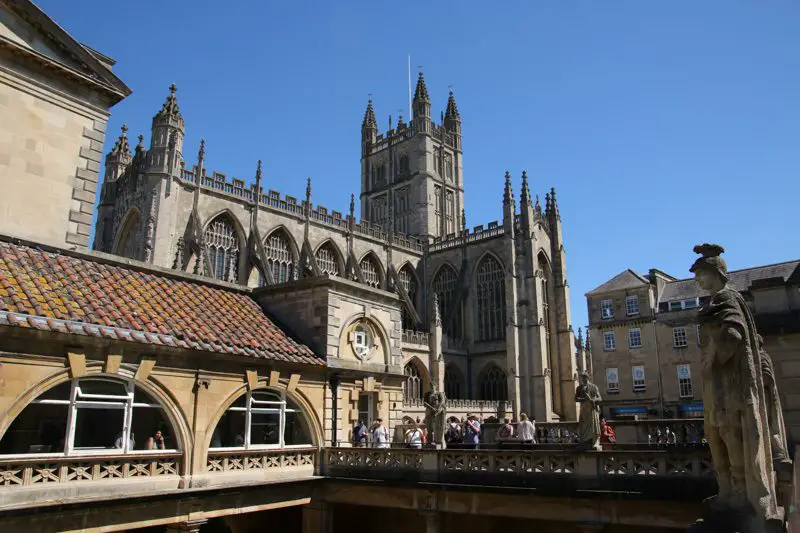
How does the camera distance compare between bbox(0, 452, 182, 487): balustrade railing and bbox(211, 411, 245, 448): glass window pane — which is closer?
bbox(0, 452, 182, 487): balustrade railing

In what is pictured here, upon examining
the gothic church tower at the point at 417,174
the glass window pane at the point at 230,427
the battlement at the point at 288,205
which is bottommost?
the glass window pane at the point at 230,427

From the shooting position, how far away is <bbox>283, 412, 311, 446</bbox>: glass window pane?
1755cm

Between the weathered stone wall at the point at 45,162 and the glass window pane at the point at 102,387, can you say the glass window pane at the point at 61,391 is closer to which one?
the glass window pane at the point at 102,387

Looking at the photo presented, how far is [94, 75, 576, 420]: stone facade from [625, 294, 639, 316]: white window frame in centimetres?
628

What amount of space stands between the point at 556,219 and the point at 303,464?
4268 cm

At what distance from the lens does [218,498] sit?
14367 mm

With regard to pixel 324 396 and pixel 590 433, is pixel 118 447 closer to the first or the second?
pixel 324 396

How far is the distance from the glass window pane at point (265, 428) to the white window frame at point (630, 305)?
35241mm

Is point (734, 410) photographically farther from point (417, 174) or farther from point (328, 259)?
point (417, 174)

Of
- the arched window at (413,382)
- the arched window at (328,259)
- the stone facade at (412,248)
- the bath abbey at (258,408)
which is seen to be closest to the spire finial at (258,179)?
the stone facade at (412,248)

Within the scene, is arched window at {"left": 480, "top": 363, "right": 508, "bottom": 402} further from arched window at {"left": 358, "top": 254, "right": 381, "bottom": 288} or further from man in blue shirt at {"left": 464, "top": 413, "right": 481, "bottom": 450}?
man in blue shirt at {"left": 464, "top": 413, "right": 481, "bottom": 450}

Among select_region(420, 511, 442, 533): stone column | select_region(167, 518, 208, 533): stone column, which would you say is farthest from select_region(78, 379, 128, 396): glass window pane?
select_region(420, 511, 442, 533): stone column

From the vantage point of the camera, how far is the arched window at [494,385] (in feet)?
162

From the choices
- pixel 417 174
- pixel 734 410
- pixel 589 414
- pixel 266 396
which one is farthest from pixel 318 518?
pixel 417 174
